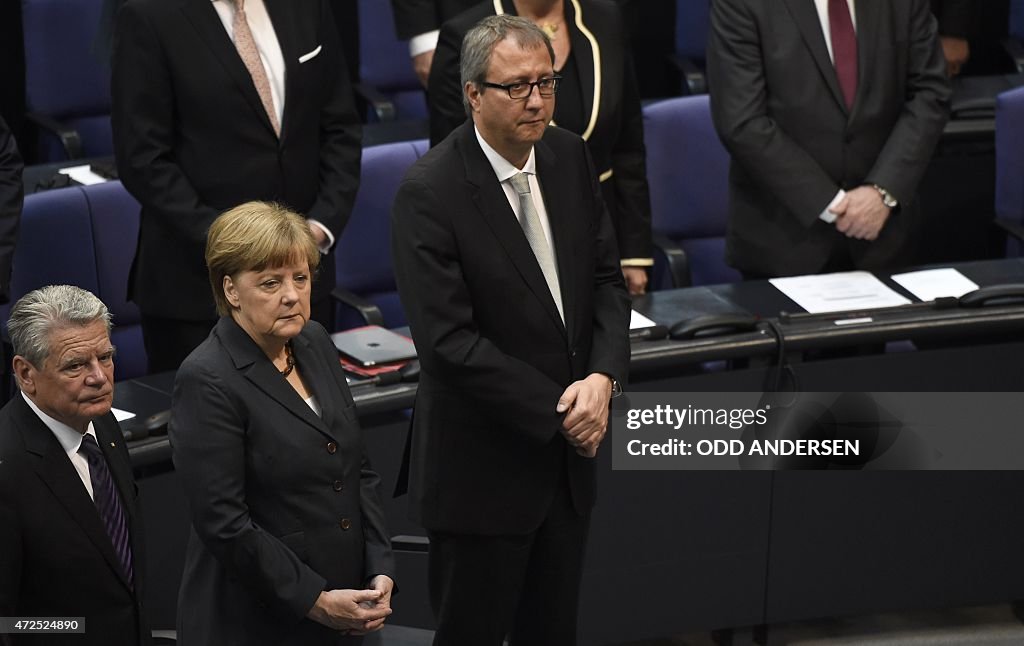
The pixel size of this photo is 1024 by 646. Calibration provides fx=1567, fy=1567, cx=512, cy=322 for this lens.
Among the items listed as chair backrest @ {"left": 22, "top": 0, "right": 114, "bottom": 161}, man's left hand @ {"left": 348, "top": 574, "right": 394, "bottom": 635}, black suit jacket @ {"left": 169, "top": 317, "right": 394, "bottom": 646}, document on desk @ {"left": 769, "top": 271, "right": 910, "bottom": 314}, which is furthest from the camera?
chair backrest @ {"left": 22, "top": 0, "right": 114, "bottom": 161}

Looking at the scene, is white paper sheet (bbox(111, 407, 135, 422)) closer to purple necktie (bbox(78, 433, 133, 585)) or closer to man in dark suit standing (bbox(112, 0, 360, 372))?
man in dark suit standing (bbox(112, 0, 360, 372))

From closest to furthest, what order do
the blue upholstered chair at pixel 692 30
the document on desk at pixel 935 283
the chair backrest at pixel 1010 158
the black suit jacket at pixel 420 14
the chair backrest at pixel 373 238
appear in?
the document on desk at pixel 935 283 < the chair backrest at pixel 373 238 < the black suit jacket at pixel 420 14 < the chair backrest at pixel 1010 158 < the blue upholstered chair at pixel 692 30

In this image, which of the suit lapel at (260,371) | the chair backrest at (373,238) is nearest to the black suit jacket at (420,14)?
the chair backrest at (373,238)

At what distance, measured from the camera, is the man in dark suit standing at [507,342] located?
9.13 feet

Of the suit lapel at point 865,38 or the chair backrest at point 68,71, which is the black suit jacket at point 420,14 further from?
the suit lapel at point 865,38

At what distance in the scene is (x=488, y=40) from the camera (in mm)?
2773

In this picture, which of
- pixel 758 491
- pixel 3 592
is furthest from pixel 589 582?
pixel 3 592

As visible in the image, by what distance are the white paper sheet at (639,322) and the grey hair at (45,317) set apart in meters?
1.58

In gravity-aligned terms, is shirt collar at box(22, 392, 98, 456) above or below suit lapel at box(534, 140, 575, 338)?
below

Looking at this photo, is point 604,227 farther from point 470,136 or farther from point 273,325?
point 273,325

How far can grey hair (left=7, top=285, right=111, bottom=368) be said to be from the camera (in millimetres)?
2414

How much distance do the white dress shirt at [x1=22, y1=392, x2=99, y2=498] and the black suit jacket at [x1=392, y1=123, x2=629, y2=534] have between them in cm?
64

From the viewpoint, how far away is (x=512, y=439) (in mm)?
2898

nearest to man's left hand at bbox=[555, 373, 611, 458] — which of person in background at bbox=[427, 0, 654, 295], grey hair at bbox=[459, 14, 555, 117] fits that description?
grey hair at bbox=[459, 14, 555, 117]
